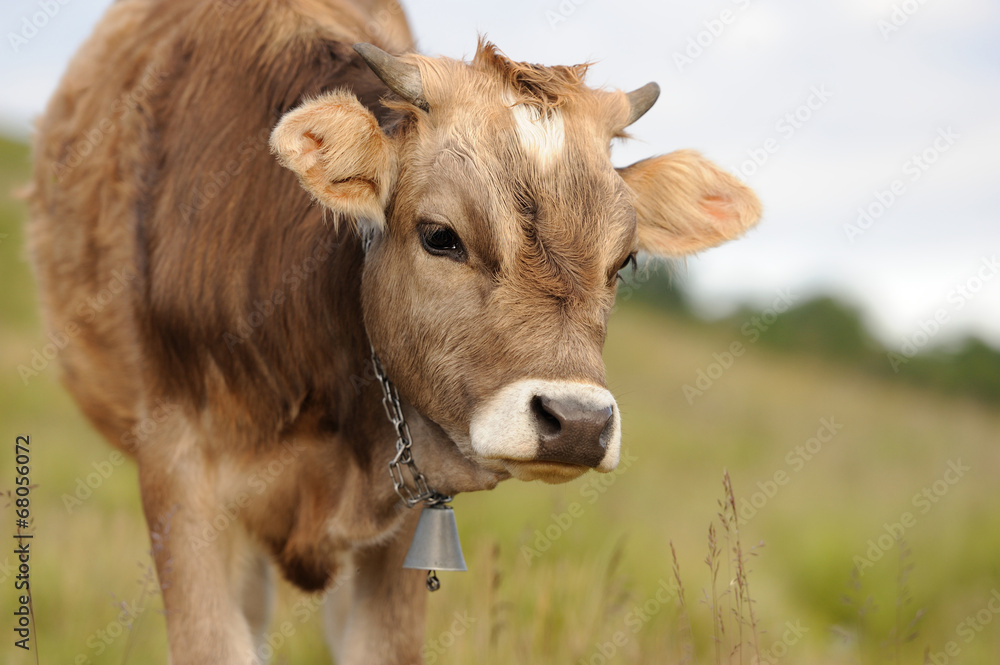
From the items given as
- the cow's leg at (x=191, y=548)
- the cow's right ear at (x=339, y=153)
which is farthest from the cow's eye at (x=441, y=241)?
the cow's leg at (x=191, y=548)

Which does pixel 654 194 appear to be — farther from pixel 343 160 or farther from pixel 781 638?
pixel 781 638

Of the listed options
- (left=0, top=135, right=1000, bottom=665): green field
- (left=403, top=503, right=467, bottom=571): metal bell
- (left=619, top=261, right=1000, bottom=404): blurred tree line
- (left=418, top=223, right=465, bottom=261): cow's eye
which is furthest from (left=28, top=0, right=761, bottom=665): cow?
(left=619, top=261, right=1000, bottom=404): blurred tree line

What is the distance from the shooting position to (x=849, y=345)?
81.9 feet

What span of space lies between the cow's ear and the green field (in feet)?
1.92

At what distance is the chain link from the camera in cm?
309

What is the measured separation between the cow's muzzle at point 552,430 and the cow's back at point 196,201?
3.32 ft

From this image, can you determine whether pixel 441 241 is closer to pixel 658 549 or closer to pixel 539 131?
pixel 539 131

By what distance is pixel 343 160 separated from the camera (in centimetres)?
273

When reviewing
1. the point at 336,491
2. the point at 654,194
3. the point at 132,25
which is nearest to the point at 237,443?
the point at 336,491

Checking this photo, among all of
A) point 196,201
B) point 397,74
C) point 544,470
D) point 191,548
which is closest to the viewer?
point 544,470

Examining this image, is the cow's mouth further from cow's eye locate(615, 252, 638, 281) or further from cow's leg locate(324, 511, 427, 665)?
cow's leg locate(324, 511, 427, 665)

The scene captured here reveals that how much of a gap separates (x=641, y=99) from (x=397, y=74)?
0.89m

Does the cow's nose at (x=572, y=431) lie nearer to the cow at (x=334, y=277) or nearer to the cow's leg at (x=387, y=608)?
the cow at (x=334, y=277)

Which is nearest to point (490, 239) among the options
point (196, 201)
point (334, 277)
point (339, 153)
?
point (339, 153)
